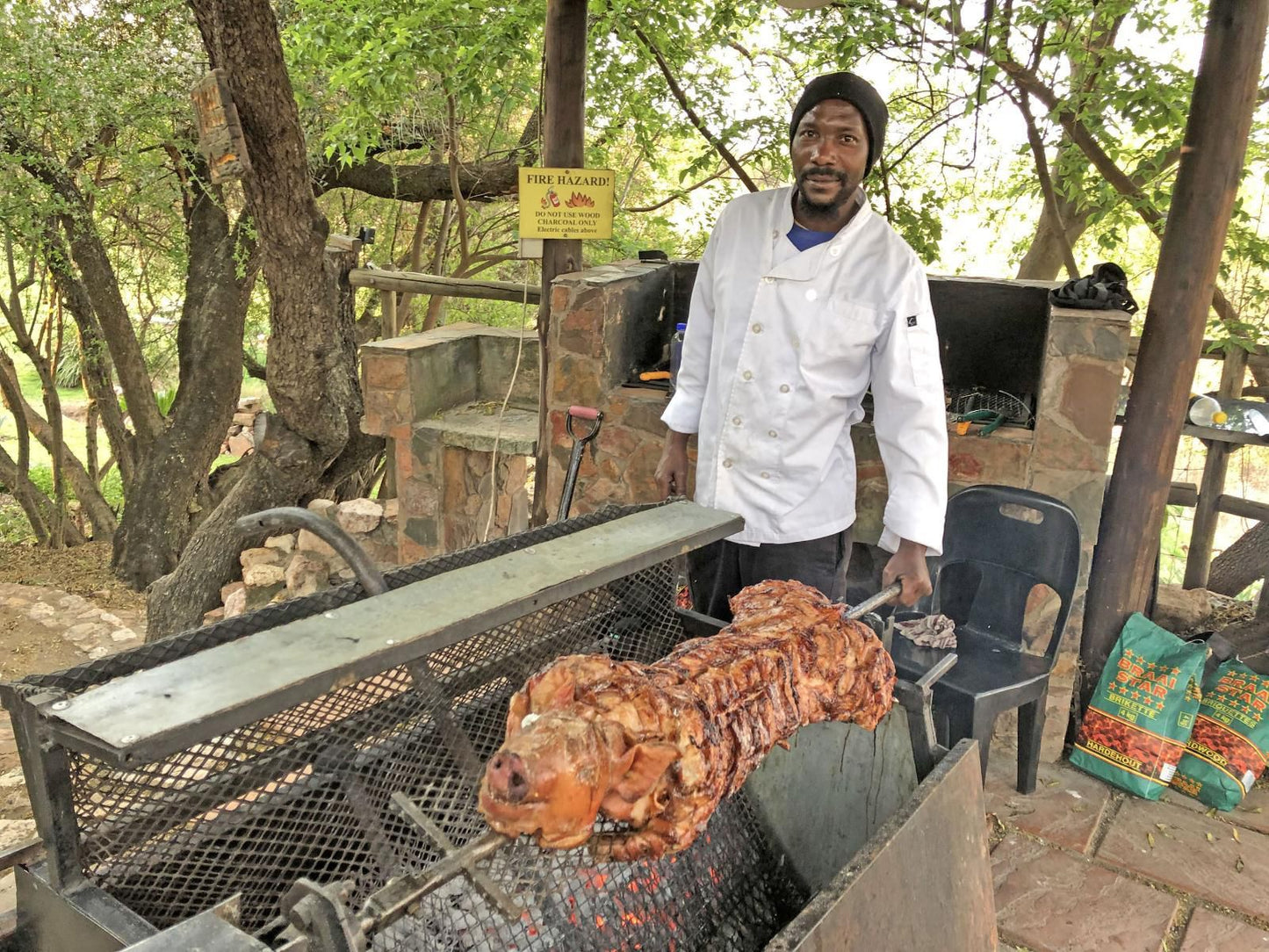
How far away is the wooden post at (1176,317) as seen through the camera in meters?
3.38

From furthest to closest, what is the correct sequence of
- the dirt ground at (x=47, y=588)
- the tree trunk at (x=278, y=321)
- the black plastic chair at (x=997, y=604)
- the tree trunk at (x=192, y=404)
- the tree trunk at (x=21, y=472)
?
1. the tree trunk at (x=21, y=472)
2. the tree trunk at (x=192, y=404)
3. the dirt ground at (x=47, y=588)
4. the tree trunk at (x=278, y=321)
5. the black plastic chair at (x=997, y=604)

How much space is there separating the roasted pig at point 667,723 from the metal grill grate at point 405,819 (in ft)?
0.66

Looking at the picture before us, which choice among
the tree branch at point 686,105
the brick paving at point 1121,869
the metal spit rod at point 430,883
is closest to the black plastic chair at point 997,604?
the brick paving at point 1121,869

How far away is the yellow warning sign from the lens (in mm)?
4258

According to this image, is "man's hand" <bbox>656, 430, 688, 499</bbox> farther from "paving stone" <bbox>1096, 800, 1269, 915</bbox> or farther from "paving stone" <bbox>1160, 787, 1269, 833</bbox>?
"paving stone" <bbox>1160, 787, 1269, 833</bbox>

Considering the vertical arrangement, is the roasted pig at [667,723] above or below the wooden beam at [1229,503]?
above

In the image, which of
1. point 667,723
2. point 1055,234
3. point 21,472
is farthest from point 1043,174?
point 21,472

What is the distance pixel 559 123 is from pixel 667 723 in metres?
3.52

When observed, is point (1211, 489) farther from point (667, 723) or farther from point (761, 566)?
point (667, 723)

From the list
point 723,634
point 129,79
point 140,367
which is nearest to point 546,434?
point 723,634

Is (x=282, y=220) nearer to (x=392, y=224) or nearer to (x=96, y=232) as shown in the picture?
(x=96, y=232)

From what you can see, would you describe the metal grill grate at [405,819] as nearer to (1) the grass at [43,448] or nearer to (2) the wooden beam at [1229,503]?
(2) the wooden beam at [1229,503]

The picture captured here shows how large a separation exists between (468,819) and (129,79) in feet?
25.8

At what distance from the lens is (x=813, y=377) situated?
278cm
